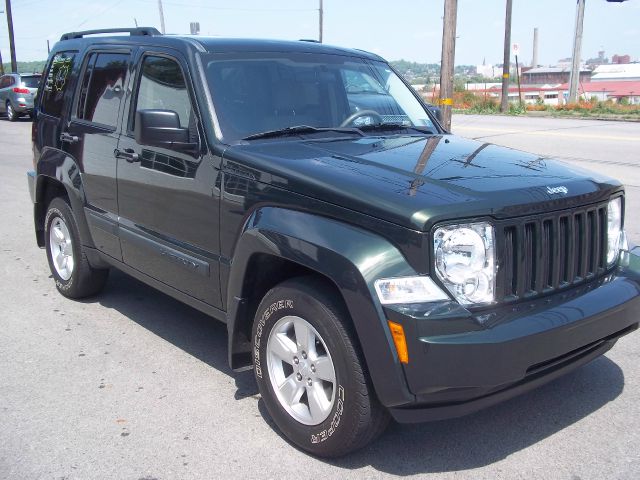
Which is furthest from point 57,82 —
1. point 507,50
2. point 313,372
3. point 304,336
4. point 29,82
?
point 507,50

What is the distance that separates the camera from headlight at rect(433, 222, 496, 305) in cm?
291

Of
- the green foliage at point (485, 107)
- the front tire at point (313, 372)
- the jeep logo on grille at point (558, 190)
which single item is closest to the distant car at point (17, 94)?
the green foliage at point (485, 107)

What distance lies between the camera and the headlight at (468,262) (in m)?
2.91

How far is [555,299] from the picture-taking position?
3146 mm

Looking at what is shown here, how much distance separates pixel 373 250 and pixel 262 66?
1829 millimetres

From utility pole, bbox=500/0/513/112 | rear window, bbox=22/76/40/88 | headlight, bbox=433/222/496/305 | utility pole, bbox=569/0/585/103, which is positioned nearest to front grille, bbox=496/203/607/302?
headlight, bbox=433/222/496/305

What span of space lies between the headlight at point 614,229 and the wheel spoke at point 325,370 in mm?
1564

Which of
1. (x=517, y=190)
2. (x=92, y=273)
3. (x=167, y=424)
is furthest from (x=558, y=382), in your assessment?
(x=92, y=273)

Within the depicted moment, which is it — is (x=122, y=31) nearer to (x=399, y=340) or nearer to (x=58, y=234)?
(x=58, y=234)

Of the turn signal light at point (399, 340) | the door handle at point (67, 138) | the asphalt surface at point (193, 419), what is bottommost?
the asphalt surface at point (193, 419)

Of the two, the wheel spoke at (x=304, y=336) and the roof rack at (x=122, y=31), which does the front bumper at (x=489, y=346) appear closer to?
the wheel spoke at (x=304, y=336)

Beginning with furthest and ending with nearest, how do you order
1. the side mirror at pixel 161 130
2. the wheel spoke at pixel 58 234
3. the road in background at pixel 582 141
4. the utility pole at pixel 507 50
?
the utility pole at pixel 507 50, the road in background at pixel 582 141, the wheel spoke at pixel 58 234, the side mirror at pixel 161 130

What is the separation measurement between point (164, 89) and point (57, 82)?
1854mm

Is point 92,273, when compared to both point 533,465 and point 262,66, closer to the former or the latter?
point 262,66
